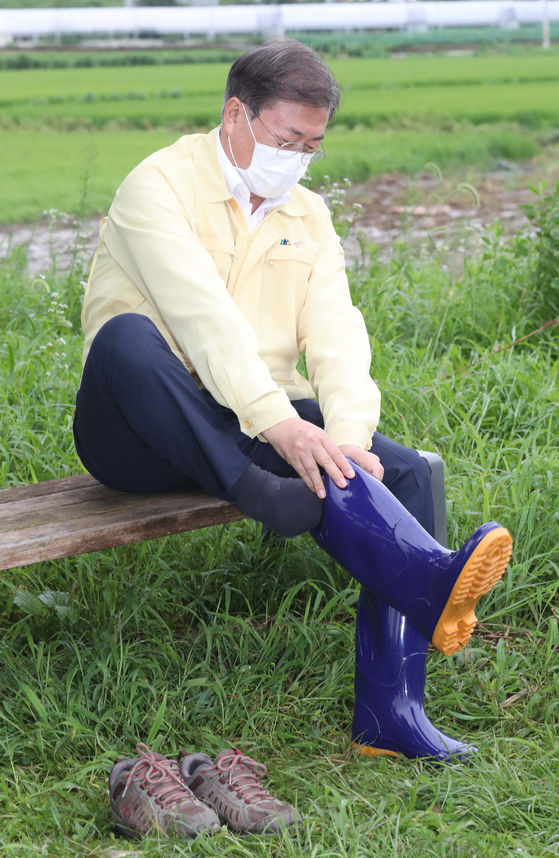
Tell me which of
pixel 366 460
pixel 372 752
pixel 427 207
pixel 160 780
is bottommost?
pixel 372 752

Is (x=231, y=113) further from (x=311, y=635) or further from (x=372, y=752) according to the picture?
(x=372, y=752)

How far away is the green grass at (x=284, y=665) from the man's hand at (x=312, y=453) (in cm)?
55

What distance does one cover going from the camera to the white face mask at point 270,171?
6.45 feet

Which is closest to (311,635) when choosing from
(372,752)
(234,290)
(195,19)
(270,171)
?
(372,752)

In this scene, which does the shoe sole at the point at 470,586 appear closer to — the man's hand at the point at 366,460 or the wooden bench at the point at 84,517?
the man's hand at the point at 366,460

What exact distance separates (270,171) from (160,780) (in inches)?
50.5

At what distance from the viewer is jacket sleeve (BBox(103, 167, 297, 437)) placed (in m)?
1.69

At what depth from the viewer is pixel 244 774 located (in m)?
1.57

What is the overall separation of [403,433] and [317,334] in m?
0.82

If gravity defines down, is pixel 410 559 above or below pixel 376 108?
below

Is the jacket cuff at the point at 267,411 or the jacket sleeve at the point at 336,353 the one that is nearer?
the jacket cuff at the point at 267,411

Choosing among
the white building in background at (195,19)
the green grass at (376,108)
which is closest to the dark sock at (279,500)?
the white building in background at (195,19)

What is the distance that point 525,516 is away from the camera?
2.29 m

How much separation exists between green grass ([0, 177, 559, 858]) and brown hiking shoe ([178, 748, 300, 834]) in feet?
0.10
